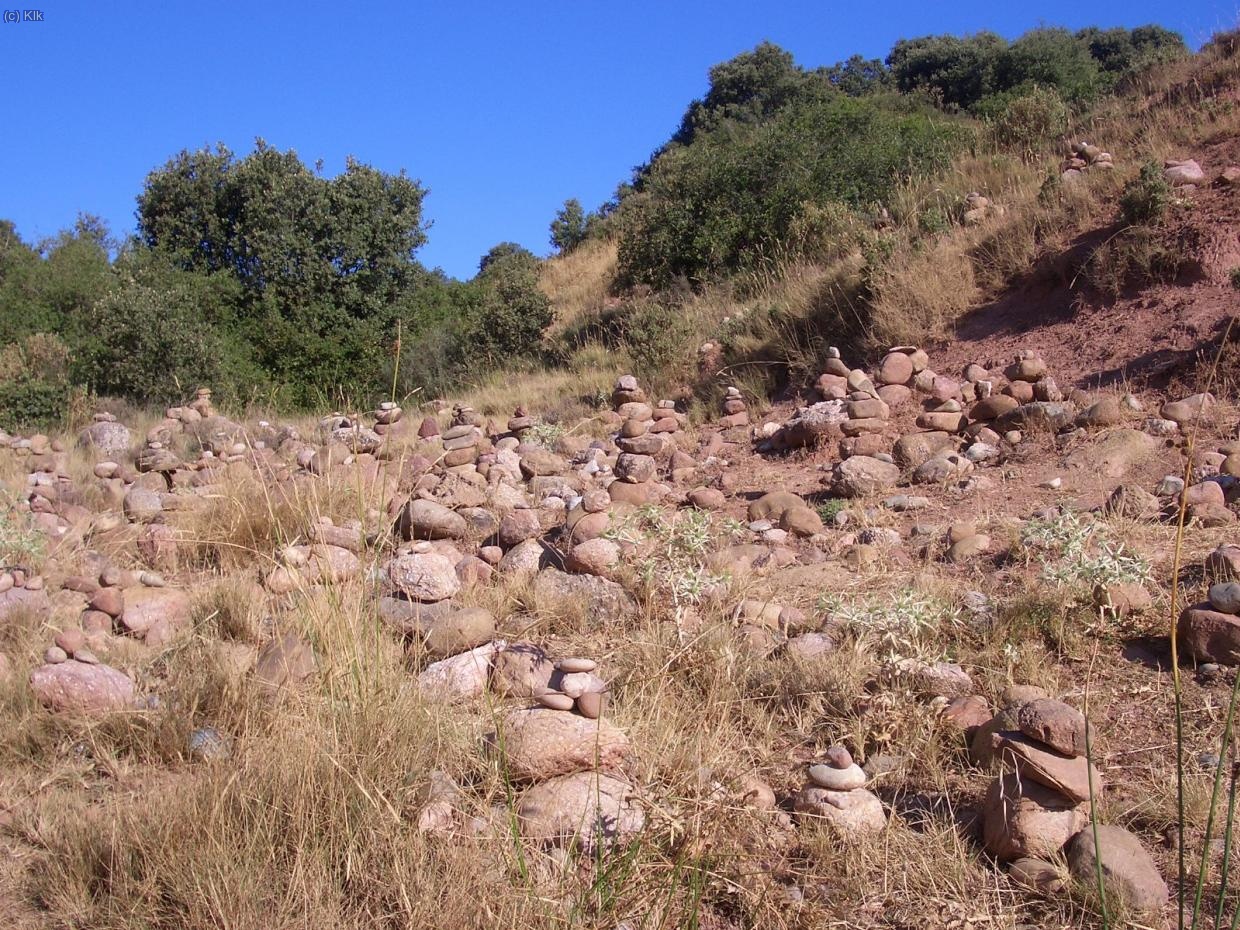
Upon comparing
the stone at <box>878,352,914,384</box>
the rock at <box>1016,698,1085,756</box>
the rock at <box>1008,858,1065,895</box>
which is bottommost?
the rock at <box>1008,858,1065,895</box>

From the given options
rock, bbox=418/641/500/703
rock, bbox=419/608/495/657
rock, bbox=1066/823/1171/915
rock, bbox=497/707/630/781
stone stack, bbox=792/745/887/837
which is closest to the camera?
rock, bbox=1066/823/1171/915

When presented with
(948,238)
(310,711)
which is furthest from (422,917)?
(948,238)

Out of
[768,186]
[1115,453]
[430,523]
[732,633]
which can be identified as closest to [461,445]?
[430,523]

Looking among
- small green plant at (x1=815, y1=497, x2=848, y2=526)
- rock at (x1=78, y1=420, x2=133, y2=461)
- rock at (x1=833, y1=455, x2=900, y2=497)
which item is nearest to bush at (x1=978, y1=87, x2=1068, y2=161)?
rock at (x1=833, y1=455, x2=900, y2=497)

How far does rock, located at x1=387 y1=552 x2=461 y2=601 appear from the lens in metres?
4.07

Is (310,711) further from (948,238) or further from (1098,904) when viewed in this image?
(948,238)

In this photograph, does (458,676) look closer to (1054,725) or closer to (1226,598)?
(1054,725)

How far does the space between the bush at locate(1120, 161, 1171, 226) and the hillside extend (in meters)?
0.03

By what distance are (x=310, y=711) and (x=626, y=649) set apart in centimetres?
123

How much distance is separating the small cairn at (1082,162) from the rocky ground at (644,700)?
3.04 m

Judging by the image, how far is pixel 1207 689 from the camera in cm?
309

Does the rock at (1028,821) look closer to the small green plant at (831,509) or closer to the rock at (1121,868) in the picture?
the rock at (1121,868)

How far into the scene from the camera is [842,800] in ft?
8.54

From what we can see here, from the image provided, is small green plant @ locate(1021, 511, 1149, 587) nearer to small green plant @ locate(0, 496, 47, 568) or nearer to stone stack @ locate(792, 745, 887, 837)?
stone stack @ locate(792, 745, 887, 837)
